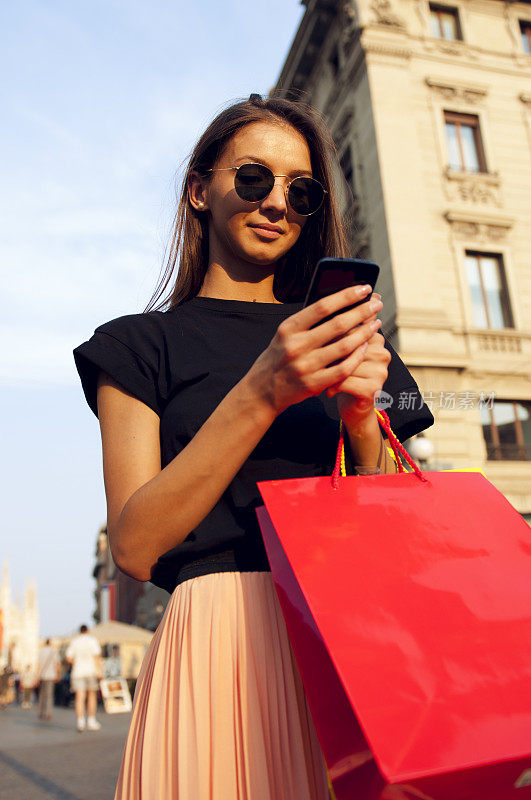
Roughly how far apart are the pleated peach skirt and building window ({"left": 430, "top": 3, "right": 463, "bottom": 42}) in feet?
63.5

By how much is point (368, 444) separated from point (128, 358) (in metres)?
0.50

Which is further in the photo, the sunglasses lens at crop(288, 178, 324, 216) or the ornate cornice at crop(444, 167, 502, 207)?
the ornate cornice at crop(444, 167, 502, 207)

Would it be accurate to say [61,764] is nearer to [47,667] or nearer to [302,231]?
[302,231]

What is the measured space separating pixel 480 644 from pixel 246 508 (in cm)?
49

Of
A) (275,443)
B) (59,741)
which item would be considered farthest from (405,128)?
(275,443)

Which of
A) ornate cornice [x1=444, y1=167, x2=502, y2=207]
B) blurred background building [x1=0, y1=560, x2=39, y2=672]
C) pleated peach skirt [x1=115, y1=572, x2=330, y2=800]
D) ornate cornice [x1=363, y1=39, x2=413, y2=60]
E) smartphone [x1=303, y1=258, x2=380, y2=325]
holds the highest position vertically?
ornate cornice [x1=363, y1=39, x2=413, y2=60]

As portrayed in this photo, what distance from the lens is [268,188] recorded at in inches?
60.2

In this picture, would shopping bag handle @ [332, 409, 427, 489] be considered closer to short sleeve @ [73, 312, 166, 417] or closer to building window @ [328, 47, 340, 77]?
short sleeve @ [73, 312, 166, 417]

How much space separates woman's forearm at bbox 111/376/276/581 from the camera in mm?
1085

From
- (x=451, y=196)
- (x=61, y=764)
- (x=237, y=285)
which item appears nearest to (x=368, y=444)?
(x=237, y=285)

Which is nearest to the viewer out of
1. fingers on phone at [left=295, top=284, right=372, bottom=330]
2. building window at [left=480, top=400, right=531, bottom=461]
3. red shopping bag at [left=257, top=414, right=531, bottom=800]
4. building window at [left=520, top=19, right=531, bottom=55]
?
red shopping bag at [left=257, top=414, right=531, bottom=800]

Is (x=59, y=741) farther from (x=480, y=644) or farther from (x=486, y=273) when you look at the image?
(x=486, y=273)

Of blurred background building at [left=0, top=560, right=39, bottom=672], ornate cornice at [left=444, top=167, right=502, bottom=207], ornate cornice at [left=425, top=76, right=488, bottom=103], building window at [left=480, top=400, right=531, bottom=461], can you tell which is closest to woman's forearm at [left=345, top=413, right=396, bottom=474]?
building window at [left=480, top=400, right=531, bottom=461]

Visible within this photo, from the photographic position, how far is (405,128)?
→ 16109mm
